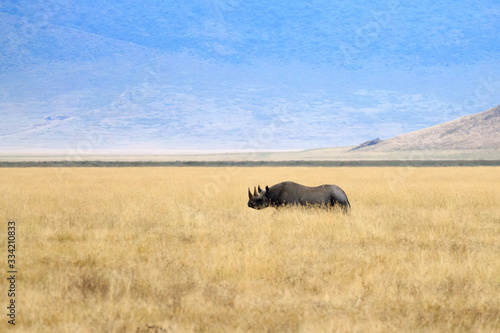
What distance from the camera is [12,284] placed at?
22.7ft

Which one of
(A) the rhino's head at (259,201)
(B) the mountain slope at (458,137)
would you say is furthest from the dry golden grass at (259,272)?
(B) the mountain slope at (458,137)

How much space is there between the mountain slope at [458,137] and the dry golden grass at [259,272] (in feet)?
280

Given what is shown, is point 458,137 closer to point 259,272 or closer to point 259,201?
point 259,201

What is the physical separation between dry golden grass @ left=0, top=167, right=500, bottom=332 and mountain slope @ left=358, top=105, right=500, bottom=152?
85303 millimetres

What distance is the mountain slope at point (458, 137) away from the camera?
93.6 m

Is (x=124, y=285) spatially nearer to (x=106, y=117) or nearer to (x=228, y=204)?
(x=228, y=204)

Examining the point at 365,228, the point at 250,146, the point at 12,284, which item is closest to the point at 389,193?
the point at 365,228

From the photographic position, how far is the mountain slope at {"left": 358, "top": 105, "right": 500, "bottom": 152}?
307ft

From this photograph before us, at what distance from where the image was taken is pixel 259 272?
775 centimetres

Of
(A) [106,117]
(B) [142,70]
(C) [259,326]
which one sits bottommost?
(C) [259,326]

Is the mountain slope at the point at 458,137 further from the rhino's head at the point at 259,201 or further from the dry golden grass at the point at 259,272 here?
the dry golden grass at the point at 259,272

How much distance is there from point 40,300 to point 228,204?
38.6 feet

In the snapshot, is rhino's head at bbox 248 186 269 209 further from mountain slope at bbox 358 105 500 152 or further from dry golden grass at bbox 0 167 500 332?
mountain slope at bbox 358 105 500 152

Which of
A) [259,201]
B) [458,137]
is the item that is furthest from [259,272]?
[458,137]
